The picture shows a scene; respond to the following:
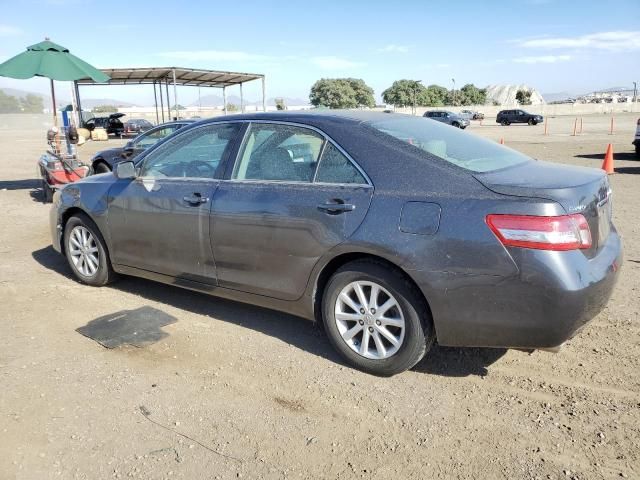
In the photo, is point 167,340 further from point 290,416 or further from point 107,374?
point 290,416

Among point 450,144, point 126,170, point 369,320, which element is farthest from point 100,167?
point 369,320

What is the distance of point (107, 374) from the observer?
11.7 feet

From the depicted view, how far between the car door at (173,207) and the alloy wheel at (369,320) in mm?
1190

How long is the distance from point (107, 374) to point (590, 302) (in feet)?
9.82

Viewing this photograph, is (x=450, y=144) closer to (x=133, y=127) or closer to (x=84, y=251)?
(x=84, y=251)

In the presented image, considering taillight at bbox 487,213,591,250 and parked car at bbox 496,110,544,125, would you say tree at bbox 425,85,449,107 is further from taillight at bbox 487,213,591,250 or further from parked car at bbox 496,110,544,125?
taillight at bbox 487,213,591,250

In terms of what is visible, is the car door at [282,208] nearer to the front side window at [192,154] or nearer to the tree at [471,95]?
the front side window at [192,154]

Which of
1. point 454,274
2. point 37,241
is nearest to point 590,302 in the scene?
point 454,274

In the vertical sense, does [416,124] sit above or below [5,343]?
above

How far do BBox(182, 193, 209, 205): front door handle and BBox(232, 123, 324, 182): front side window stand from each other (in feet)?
0.99

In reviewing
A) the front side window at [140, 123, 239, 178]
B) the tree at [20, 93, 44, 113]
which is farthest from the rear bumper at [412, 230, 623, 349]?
the tree at [20, 93, 44, 113]

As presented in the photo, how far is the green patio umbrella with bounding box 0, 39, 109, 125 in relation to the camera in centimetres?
1019

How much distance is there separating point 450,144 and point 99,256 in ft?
11.1

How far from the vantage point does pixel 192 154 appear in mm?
4410
